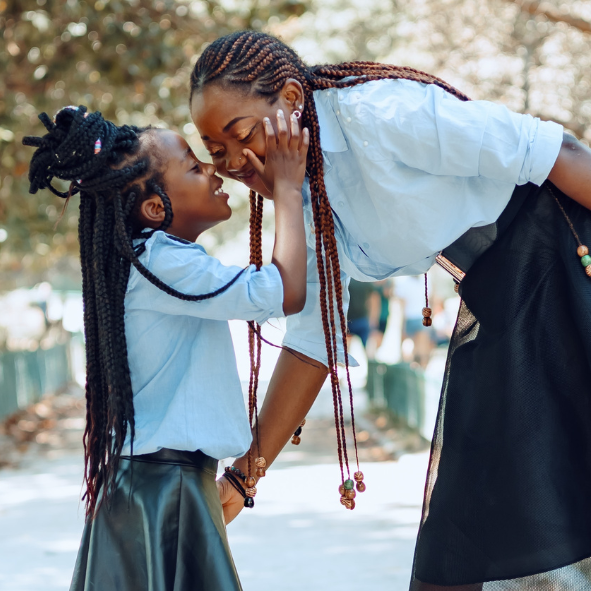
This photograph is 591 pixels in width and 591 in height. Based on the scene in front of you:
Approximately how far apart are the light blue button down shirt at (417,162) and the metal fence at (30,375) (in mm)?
8239

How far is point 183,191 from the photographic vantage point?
2.24 metres

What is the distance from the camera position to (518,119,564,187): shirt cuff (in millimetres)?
2004

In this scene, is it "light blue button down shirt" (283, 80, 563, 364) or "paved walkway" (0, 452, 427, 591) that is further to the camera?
"paved walkway" (0, 452, 427, 591)

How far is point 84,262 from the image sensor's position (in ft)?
7.34

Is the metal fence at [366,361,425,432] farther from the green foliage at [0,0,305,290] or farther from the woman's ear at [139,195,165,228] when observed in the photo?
the woman's ear at [139,195,165,228]

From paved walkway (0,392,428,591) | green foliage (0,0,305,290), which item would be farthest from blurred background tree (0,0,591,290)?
paved walkway (0,392,428,591)

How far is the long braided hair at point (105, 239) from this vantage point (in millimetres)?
2090

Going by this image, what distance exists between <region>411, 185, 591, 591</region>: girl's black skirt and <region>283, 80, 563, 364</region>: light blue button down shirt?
0.44 feet

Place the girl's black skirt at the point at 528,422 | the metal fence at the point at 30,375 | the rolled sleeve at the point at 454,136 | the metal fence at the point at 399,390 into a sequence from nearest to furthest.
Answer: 1. the rolled sleeve at the point at 454,136
2. the girl's black skirt at the point at 528,422
3. the metal fence at the point at 399,390
4. the metal fence at the point at 30,375

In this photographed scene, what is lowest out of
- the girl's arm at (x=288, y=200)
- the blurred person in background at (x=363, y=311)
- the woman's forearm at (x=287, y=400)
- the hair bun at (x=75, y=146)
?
the blurred person in background at (x=363, y=311)

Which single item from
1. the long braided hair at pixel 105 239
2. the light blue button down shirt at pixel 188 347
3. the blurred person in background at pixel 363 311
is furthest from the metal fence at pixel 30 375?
the light blue button down shirt at pixel 188 347

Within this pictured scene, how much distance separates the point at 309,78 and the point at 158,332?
0.77m

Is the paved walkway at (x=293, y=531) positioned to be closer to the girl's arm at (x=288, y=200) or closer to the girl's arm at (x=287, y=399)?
the girl's arm at (x=287, y=399)

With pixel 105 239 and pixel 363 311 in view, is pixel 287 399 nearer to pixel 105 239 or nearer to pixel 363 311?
pixel 105 239
